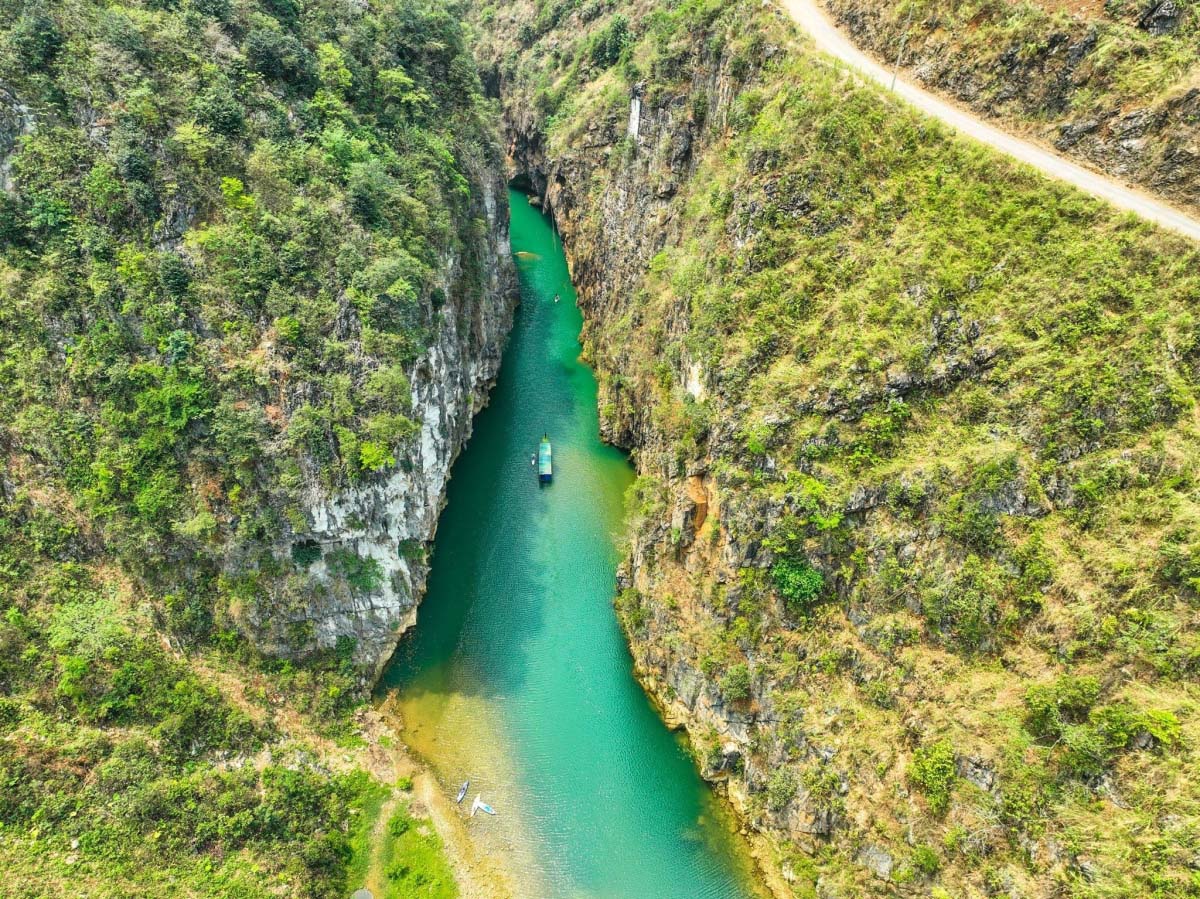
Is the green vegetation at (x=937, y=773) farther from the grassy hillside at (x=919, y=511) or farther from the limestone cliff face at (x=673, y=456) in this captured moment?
the limestone cliff face at (x=673, y=456)

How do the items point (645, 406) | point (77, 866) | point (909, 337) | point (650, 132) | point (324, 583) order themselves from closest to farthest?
point (77, 866), point (909, 337), point (324, 583), point (645, 406), point (650, 132)

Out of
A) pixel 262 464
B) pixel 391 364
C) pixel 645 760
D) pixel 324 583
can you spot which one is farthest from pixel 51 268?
pixel 645 760

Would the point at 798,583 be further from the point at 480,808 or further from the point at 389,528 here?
the point at 389,528

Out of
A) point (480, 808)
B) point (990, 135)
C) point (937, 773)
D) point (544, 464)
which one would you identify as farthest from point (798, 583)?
point (544, 464)

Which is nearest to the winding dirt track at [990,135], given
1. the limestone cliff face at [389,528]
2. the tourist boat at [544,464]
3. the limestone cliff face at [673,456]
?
the limestone cliff face at [673,456]

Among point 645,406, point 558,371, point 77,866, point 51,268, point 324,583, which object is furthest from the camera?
point 558,371

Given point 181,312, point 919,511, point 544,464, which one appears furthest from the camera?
point 544,464

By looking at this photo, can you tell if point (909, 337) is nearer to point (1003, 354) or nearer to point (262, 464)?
point (1003, 354)
